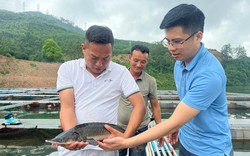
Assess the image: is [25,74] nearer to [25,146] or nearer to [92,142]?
[25,146]

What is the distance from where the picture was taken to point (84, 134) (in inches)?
71.4

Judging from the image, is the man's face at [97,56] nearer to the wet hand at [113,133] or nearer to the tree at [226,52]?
the wet hand at [113,133]

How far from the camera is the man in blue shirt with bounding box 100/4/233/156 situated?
5.43 ft

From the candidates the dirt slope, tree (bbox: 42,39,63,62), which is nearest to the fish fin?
the dirt slope

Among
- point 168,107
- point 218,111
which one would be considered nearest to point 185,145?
point 218,111

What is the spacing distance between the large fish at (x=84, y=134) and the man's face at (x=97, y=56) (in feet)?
1.39

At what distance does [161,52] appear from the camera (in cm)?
6128

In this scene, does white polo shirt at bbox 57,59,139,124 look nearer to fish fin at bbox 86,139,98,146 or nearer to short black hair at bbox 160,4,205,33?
fish fin at bbox 86,139,98,146

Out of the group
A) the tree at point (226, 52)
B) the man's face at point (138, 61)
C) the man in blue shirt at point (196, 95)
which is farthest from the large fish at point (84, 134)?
the tree at point (226, 52)

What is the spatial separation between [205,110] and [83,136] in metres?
0.86

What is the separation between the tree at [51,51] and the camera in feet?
159

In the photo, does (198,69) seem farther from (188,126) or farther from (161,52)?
(161,52)

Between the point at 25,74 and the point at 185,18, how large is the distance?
4056cm

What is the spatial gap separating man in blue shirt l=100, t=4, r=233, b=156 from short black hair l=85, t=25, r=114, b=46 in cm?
40
